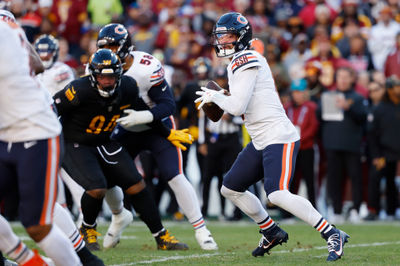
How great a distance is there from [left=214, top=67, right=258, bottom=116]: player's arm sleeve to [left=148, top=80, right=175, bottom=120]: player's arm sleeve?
3.98 ft

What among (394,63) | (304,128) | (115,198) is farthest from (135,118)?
(394,63)

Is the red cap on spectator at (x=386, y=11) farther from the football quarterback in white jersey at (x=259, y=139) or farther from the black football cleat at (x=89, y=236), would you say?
the black football cleat at (x=89, y=236)

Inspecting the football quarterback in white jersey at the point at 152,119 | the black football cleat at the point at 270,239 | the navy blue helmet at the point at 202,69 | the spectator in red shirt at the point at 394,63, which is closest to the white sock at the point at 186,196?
the football quarterback in white jersey at the point at 152,119

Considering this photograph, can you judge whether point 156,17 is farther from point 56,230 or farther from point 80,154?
Result: point 56,230

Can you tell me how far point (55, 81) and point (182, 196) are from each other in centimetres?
217

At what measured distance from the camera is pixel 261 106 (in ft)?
20.7

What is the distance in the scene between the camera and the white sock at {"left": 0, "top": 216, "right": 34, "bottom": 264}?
4.56m

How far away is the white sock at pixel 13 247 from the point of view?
4.56 m

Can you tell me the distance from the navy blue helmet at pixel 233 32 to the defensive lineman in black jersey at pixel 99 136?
83 cm

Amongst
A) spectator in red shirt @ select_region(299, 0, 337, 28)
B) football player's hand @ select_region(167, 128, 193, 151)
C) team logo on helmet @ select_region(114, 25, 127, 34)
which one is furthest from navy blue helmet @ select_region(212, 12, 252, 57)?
spectator in red shirt @ select_region(299, 0, 337, 28)

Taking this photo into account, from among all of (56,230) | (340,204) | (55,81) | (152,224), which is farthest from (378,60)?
(56,230)

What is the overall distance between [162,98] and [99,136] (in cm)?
84

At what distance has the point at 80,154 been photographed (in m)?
6.80

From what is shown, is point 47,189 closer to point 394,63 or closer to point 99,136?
point 99,136
